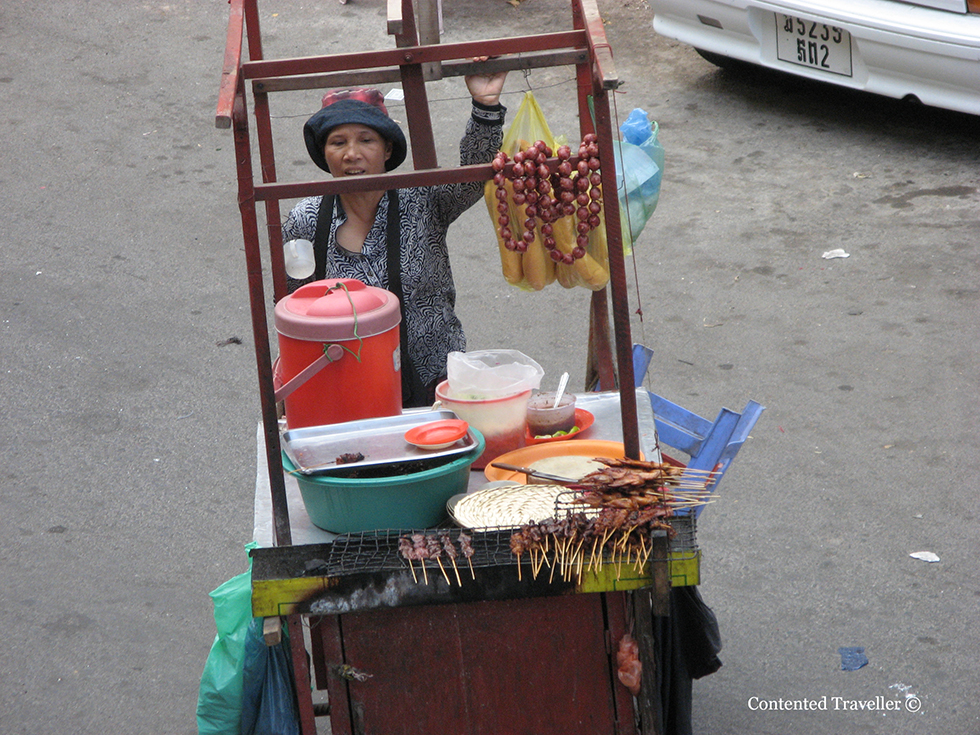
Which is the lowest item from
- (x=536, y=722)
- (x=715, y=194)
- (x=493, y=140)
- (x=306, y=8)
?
(x=536, y=722)

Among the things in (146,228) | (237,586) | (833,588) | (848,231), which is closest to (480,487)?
(237,586)

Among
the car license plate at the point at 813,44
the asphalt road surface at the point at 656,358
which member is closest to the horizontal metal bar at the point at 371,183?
the asphalt road surface at the point at 656,358

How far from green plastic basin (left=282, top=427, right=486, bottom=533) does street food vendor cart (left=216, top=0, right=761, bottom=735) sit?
3 centimetres

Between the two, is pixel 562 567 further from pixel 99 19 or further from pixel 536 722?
pixel 99 19

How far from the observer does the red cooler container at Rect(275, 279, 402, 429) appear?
2.04 metres

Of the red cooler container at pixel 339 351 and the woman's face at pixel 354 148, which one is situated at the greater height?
the woman's face at pixel 354 148

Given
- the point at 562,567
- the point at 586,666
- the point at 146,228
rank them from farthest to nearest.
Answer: the point at 146,228
the point at 586,666
the point at 562,567

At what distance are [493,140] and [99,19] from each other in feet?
21.8

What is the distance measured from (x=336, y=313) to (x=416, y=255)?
0.70 meters

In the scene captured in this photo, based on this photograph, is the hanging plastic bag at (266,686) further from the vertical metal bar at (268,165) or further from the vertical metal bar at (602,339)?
the vertical metal bar at (602,339)

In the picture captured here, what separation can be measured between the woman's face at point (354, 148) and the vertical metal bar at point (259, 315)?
2.10 ft

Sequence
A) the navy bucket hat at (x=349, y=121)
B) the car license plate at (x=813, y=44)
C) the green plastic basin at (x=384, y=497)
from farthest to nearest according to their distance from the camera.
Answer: the car license plate at (x=813, y=44) < the navy bucket hat at (x=349, y=121) < the green plastic basin at (x=384, y=497)

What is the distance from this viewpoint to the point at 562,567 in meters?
1.87

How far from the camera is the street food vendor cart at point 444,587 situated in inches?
73.1
